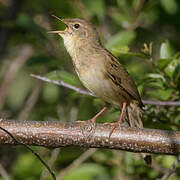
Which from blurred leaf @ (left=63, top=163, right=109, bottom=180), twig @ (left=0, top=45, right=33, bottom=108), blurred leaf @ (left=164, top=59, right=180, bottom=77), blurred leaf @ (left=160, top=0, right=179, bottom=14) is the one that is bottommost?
blurred leaf @ (left=63, top=163, right=109, bottom=180)

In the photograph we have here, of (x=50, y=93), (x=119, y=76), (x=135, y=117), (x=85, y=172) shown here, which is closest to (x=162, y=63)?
(x=119, y=76)

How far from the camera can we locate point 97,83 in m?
3.94

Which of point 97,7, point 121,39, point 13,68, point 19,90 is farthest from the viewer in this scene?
point 19,90

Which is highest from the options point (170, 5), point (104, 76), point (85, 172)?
point (170, 5)

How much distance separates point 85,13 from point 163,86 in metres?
1.81

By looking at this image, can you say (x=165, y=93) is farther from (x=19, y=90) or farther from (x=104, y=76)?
(x=19, y=90)

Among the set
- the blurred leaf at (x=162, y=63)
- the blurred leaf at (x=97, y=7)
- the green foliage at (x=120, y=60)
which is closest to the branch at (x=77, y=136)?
the green foliage at (x=120, y=60)

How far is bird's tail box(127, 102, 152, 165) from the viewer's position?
389 centimetres

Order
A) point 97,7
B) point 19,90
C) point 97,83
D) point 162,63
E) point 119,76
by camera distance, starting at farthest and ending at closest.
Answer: point 19,90, point 97,7, point 119,76, point 97,83, point 162,63

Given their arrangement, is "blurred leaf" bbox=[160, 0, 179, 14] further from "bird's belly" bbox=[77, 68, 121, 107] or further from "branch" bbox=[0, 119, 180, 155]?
"branch" bbox=[0, 119, 180, 155]

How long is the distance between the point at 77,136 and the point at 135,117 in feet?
3.44

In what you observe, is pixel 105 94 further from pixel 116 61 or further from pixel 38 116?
pixel 38 116

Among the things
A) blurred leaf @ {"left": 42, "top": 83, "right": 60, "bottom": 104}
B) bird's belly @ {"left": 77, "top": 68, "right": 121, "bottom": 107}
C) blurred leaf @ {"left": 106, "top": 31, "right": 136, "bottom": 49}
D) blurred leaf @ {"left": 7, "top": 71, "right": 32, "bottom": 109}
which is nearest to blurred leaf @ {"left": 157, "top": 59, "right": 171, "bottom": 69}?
bird's belly @ {"left": 77, "top": 68, "right": 121, "bottom": 107}

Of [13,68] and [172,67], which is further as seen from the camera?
[13,68]
